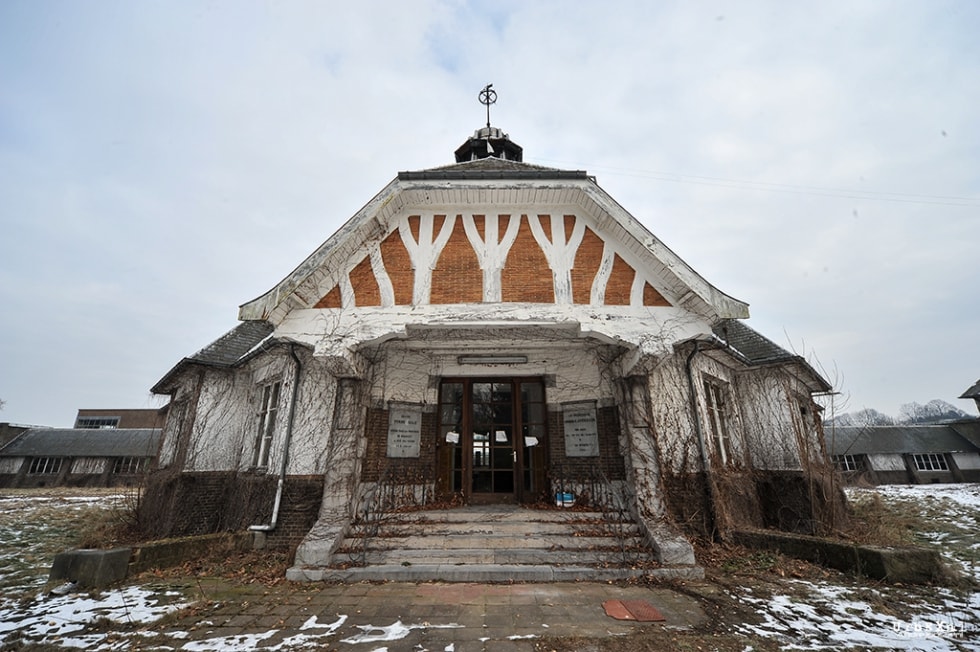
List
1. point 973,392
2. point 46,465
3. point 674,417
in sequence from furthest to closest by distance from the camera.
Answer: point 46,465 → point 973,392 → point 674,417

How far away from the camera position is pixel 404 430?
8.05 meters

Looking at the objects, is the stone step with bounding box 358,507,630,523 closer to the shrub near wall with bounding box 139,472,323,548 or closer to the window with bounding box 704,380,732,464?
the shrub near wall with bounding box 139,472,323,548

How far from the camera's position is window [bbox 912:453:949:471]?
28734 millimetres

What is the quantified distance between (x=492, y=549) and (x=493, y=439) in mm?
2643

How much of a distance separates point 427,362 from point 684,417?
4886 mm

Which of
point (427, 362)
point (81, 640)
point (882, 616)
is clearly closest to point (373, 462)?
point (427, 362)

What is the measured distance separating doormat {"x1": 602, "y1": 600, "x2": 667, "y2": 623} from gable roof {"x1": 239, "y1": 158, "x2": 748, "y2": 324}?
4171 millimetres

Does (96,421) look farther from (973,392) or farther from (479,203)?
(973,392)

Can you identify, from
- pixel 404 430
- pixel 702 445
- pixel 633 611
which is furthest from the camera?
pixel 404 430

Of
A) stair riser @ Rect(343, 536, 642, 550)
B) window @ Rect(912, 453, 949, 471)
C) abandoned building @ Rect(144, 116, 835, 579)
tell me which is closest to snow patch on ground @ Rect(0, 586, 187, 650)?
abandoned building @ Rect(144, 116, 835, 579)

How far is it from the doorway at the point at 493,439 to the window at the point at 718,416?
3.32 m

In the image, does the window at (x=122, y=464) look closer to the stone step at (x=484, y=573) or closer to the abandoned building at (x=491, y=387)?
the abandoned building at (x=491, y=387)

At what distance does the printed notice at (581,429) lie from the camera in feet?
26.0

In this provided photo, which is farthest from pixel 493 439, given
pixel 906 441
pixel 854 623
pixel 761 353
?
pixel 906 441
